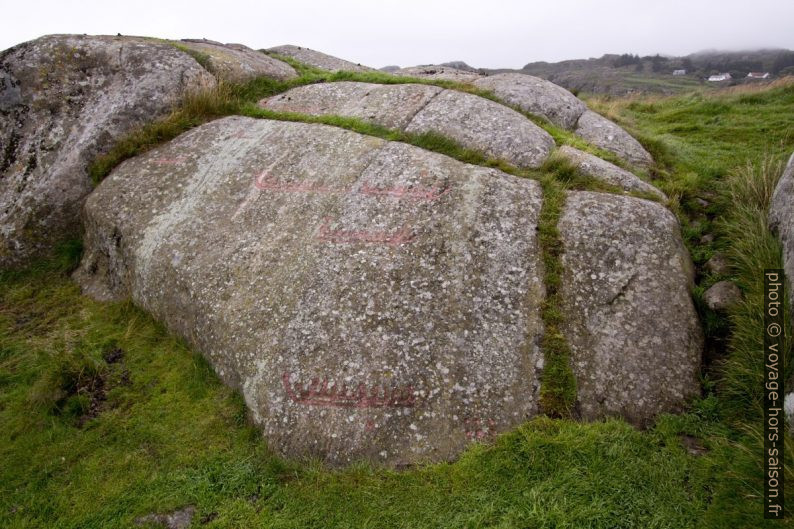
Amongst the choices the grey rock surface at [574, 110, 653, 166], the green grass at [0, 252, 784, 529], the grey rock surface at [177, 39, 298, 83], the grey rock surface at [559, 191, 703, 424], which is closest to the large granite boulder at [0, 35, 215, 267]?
the grey rock surface at [177, 39, 298, 83]

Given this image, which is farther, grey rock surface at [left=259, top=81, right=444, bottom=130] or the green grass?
grey rock surface at [left=259, top=81, right=444, bottom=130]

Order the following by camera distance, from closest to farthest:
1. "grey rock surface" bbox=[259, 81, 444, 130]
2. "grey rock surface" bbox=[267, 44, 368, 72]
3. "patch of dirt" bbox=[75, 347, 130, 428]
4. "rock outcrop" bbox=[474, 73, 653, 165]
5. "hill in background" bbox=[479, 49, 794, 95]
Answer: "patch of dirt" bbox=[75, 347, 130, 428]
"rock outcrop" bbox=[474, 73, 653, 165]
"grey rock surface" bbox=[259, 81, 444, 130]
"grey rock surface" bbox=[267, 44, 368, 72]
"hill in background" bbox=[479, 49, 794, 95]

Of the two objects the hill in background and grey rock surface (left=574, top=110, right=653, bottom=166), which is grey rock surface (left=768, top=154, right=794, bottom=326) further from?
the hill in background

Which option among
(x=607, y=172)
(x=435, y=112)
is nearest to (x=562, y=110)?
(x=435, y=112)

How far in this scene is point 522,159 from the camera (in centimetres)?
995

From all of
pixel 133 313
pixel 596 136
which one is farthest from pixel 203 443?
pixel 596 136

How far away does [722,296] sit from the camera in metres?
7.07

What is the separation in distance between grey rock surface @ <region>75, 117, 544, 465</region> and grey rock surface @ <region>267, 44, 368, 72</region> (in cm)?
850

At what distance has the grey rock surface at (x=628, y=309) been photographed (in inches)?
255

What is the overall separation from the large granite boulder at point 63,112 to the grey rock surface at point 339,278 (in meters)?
1.10

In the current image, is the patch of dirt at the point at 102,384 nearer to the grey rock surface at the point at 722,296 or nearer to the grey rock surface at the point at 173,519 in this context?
the grey rock surface at the point at 173,519

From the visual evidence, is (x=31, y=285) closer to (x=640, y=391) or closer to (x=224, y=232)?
(x=224, y=232)

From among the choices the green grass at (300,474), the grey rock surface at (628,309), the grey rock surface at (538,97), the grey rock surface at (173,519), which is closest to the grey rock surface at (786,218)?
the grey rock surface at (628,309)

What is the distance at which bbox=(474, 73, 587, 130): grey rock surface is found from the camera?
12.5m
